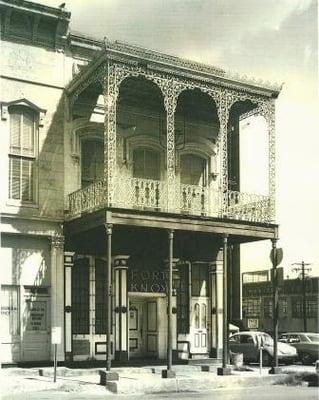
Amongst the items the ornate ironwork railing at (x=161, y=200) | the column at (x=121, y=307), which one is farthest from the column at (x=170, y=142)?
the column at (x=121, y=307)

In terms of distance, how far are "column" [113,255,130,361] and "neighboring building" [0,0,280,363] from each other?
3cm

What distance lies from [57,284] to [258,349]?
894 cm

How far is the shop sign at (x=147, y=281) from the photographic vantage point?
2009 centimetres

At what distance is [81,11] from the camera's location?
16891mm

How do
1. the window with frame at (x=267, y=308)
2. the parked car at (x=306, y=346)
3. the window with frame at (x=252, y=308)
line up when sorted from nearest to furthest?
the parked car at (x=306, y=346)
the window with frame at (x=267, y=308)
the window with frame at (x=252, y=308)

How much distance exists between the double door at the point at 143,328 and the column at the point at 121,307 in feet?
2.90

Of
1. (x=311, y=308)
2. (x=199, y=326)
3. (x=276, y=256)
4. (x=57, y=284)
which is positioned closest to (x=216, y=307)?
(x=199, y=326)

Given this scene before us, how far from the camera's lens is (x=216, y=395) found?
1481cm

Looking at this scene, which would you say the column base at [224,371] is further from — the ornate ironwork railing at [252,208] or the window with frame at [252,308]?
the window with frame at [252,308]

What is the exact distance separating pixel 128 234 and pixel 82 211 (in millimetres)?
1857

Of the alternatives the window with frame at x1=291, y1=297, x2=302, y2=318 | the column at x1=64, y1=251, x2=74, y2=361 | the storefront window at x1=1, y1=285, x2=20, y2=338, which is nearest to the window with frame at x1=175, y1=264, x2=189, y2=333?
the column at x1=64, y1=251, x2=74, y2=361

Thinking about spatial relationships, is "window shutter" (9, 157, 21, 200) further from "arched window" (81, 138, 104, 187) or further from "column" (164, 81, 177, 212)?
"column" (164, 81, 177, 212)

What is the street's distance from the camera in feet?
45.5

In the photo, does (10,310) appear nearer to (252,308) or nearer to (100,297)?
(100,297)
